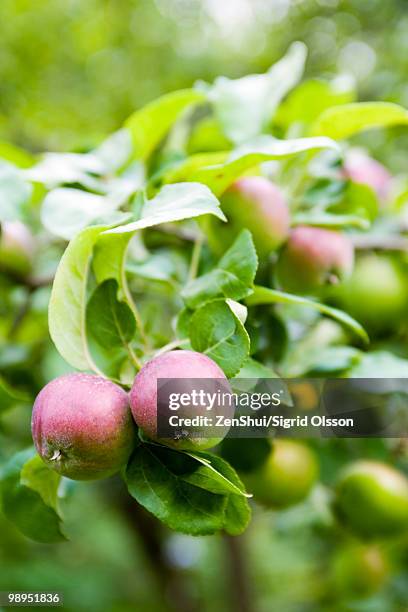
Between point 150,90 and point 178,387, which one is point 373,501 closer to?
point 178,387

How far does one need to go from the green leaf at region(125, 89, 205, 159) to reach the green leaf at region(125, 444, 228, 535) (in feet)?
1.29

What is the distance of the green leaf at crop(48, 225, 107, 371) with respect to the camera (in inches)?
18.0

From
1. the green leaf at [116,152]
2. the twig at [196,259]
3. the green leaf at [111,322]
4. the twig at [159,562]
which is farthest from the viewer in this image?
the twig at [159,562]

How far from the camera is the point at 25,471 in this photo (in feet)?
1.65

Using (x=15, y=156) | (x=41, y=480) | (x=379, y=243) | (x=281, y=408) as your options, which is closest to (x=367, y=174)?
(x=379, y=243)

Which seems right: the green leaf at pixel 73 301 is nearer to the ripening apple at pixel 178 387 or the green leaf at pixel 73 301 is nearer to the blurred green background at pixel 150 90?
the ripening apple at pixel 178 387

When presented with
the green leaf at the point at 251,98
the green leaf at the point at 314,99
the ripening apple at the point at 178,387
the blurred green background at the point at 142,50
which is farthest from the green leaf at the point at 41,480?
the blurred green background at the point at 142,50

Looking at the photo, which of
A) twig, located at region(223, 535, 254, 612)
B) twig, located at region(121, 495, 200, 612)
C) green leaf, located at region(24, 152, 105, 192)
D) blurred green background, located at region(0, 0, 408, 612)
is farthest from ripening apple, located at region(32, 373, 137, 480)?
twig, located at region(121, 495, 200, 612)

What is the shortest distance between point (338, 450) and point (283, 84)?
47cm

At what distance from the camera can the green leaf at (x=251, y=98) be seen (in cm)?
69

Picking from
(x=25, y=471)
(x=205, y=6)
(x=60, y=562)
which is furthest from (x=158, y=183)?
(x=60, y=562)

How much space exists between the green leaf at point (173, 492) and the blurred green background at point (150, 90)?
1075 millimetres

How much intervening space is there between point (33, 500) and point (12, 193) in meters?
0.27

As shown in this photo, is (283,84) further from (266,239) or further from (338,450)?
(338,450)
